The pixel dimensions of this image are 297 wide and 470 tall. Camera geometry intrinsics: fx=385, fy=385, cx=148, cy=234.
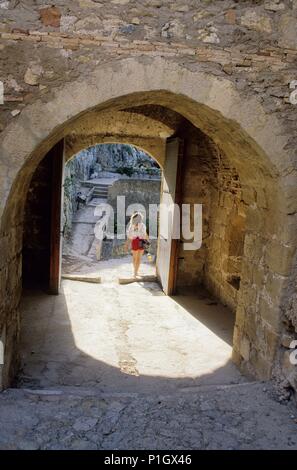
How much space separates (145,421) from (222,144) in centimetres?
252

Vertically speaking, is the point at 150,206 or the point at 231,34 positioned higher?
the point at 231,34

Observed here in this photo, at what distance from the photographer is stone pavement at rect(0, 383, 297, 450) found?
2377mm

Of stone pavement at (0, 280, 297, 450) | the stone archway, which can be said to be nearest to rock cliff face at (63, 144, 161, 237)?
stone pavement at (0, 280, 297, 450)

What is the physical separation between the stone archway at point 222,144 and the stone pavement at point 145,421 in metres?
0.43

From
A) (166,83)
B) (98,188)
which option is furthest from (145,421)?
(98,188)

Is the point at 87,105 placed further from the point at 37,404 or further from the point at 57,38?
the point at 37,404

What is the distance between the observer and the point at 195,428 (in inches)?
101

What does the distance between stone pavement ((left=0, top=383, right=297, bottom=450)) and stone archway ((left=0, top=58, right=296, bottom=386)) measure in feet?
1.41

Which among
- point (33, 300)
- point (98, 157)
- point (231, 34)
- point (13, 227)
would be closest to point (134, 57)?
point (231, 34)

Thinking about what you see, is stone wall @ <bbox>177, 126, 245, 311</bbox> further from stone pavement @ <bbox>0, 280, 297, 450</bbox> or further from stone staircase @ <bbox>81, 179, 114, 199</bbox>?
stone staircase @ <bbox>81, 179, 114, 199</bbox>

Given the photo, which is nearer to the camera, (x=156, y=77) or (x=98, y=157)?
(x=156, y=77)

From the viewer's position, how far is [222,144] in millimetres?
3719

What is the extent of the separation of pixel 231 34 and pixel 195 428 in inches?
112

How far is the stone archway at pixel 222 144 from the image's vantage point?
2707 mm
